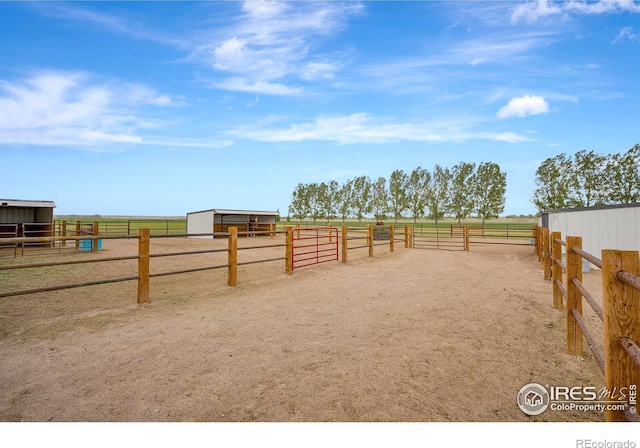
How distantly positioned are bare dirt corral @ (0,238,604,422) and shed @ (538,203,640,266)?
165 inches

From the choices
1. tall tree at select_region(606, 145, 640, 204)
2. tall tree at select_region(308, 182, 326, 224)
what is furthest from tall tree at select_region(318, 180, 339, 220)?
tall tree at select_region(606, 145, 640, 204)

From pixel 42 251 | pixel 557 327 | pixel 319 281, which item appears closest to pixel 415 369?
pixel 557 327

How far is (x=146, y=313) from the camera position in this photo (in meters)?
4.86

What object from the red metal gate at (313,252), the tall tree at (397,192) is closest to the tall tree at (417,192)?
the tall tree at (397,192)

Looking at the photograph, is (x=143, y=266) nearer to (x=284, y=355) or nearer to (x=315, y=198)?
(x=284, y=355)

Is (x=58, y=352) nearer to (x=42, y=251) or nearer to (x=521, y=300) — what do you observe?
(x=521, y=300)

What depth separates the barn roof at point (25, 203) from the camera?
51.6 ft

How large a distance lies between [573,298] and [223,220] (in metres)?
24.1

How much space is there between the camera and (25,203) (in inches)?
648

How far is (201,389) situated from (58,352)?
1.88 m

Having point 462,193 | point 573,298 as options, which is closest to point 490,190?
point 462,193

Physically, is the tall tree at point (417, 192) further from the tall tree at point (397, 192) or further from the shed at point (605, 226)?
the shed at point (605, 226)

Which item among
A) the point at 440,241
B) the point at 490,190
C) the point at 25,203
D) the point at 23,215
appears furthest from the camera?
the point at 490,190

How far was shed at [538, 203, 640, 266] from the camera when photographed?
332 inches
